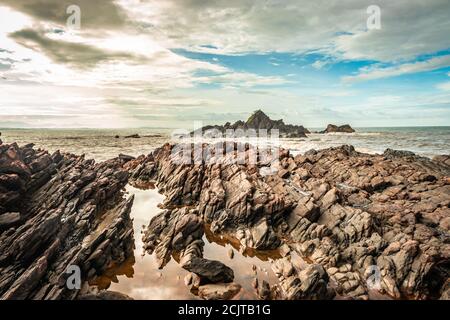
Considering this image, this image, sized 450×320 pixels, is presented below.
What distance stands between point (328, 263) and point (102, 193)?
2468 centimetres

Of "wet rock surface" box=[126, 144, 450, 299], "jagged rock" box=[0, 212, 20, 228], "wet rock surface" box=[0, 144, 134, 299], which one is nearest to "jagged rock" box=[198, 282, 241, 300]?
"wet rock surface" box=[126, 144, 450, 299]

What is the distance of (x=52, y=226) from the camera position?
67.6 ft

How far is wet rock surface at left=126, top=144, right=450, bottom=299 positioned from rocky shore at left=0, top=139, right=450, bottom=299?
3.9 inches

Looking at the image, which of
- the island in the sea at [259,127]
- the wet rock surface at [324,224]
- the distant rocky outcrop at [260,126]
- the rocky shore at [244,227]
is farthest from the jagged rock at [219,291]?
the distant rocky outcrop at [260,126]

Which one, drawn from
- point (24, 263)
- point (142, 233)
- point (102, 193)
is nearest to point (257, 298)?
point (142, 233)

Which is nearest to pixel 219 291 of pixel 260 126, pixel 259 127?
pixel 259 127

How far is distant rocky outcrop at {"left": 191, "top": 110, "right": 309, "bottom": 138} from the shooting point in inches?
5630

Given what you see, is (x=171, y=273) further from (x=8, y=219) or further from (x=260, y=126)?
(x=260, y=126)

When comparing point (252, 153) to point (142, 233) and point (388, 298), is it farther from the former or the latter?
point (388, 298)

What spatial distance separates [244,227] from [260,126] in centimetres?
12577

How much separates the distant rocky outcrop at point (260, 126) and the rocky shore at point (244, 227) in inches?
4116

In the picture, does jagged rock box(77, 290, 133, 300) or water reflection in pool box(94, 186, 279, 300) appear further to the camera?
water reflection in pool box(94, 186, 279, 300)

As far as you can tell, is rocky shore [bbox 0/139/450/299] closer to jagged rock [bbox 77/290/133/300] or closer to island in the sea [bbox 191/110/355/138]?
jagged rock [bbox 77/290/133/300]

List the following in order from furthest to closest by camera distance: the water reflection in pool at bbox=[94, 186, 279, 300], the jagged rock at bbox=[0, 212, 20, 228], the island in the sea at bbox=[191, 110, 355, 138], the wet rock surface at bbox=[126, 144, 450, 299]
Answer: the island in the sea at bbox=[191, 110, 355, 138]
the jagged rock at bbox=[0, 212, 20, 228]
the wet rock surface at bbox=[126, 144, 450, 299]
the water reflection in pool at bbox=[94, 186, 279, 300]
